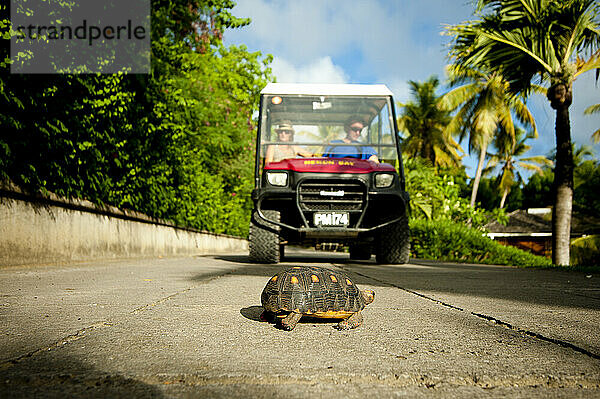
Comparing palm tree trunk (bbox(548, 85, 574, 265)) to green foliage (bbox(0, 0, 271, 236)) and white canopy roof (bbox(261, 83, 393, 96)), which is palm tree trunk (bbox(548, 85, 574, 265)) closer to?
white canopy roof (bbox(261, 83, 393, 96))

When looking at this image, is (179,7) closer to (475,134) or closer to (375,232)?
(375,232)

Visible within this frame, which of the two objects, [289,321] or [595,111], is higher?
[595,111]

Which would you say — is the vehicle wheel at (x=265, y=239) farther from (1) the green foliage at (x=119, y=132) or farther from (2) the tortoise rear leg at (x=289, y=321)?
(2) the tortoise rear leg at (x=289, y=321)

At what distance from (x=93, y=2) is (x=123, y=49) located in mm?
733

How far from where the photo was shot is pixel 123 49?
6.77 m

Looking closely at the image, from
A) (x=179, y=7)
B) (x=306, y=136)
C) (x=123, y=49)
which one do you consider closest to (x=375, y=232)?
(x=306, y=136)

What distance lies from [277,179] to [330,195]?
78 centimetres

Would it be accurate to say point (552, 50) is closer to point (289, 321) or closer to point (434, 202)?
point (434, 202)

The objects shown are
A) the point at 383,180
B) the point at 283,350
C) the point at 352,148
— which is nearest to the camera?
the point at 283,350

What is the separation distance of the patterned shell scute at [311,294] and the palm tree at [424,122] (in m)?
33.3

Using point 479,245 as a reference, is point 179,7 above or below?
above

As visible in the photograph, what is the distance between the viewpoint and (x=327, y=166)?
6.30 m

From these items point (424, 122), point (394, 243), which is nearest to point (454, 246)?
point (394, 243)

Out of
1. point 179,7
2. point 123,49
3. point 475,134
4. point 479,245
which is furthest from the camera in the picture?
point 475,134
